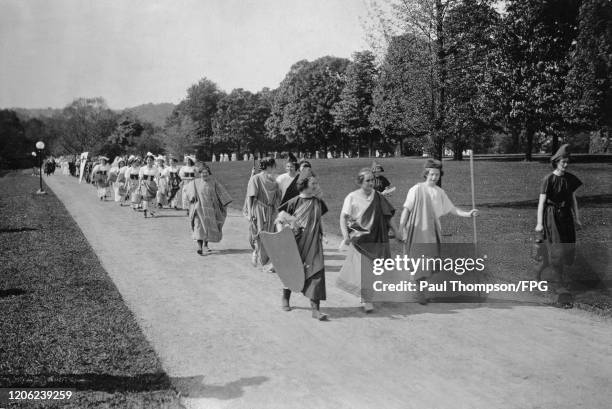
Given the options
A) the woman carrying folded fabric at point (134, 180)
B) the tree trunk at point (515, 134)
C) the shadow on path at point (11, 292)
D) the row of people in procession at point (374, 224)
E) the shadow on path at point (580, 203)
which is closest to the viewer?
the row of people in procession at point (374, 224)

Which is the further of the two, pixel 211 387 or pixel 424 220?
pixel 424 220

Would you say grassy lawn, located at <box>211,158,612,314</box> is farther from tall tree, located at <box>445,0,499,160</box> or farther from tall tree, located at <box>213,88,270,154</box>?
tall tree, located at <box>213,88,270,154</box>

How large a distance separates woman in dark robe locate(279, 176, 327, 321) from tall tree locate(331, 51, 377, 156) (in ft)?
170

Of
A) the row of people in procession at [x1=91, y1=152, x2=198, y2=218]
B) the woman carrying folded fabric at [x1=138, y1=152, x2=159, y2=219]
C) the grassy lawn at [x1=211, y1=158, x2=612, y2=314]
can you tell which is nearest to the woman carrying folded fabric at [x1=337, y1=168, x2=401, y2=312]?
the grassy lawn at [x1=211, y1=158, x2=612, y2=314]

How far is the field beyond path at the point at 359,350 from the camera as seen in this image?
16.0 feet

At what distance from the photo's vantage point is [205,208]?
40.7ft

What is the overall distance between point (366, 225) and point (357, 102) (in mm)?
53116

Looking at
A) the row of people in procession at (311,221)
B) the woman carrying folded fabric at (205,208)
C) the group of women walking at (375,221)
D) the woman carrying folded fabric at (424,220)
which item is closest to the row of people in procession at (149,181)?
the woman carrying folded fabric at (205,208)

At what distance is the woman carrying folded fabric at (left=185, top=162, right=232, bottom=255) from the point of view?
12.2m

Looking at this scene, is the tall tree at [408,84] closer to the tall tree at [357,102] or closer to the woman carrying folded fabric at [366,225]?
the woman carrying folded fabric at [366,225]

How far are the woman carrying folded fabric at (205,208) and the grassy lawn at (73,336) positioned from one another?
2.25 m

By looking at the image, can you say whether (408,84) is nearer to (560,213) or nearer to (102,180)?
(560,213)

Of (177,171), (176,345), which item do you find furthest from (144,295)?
(177,171)

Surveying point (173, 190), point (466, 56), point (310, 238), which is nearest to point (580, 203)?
point (466, 56)
